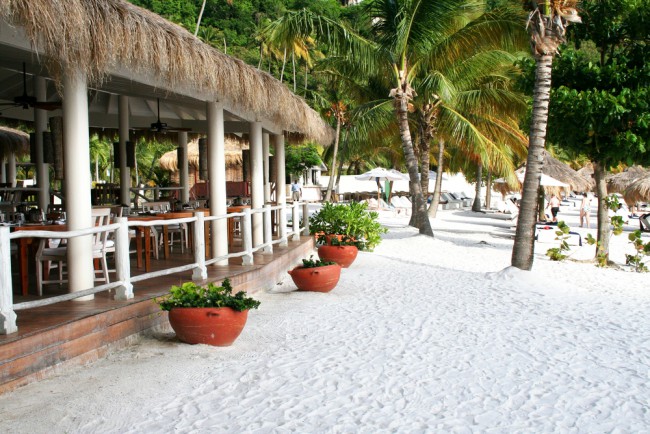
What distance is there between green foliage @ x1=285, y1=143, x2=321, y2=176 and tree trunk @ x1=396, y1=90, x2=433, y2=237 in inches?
747

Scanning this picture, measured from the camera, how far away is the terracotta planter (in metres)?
8.20

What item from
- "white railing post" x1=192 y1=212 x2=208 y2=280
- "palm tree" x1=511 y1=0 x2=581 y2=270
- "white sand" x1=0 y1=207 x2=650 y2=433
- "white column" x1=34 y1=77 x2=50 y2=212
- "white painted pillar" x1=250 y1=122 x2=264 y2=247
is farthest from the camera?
"palm tree" x1=511 y1=0 x2=581 y2=270

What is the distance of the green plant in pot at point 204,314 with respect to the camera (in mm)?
5219

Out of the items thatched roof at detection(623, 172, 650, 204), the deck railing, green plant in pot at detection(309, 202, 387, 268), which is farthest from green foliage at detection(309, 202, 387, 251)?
thatched roof at detection(623, 172, 650, 204)

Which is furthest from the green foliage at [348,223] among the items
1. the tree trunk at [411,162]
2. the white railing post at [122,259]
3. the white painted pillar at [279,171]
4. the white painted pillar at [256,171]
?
the white railing post at [122,259]

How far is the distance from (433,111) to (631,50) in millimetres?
6952

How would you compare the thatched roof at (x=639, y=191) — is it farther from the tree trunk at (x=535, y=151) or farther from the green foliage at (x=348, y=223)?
the tree trunk at (x=535, y=151)

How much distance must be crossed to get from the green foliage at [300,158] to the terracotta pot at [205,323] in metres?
30.6

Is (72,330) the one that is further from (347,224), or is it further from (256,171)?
(347,224)

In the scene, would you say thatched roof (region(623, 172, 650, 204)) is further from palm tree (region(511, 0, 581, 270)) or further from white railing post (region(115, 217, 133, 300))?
white railing post (region(115, 217, 133, 300))

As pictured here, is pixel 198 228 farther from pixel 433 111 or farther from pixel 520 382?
pixel 433 111

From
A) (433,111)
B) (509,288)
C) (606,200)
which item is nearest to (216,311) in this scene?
(509,288)

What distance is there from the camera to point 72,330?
4.48 meters

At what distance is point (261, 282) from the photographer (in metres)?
8.09
